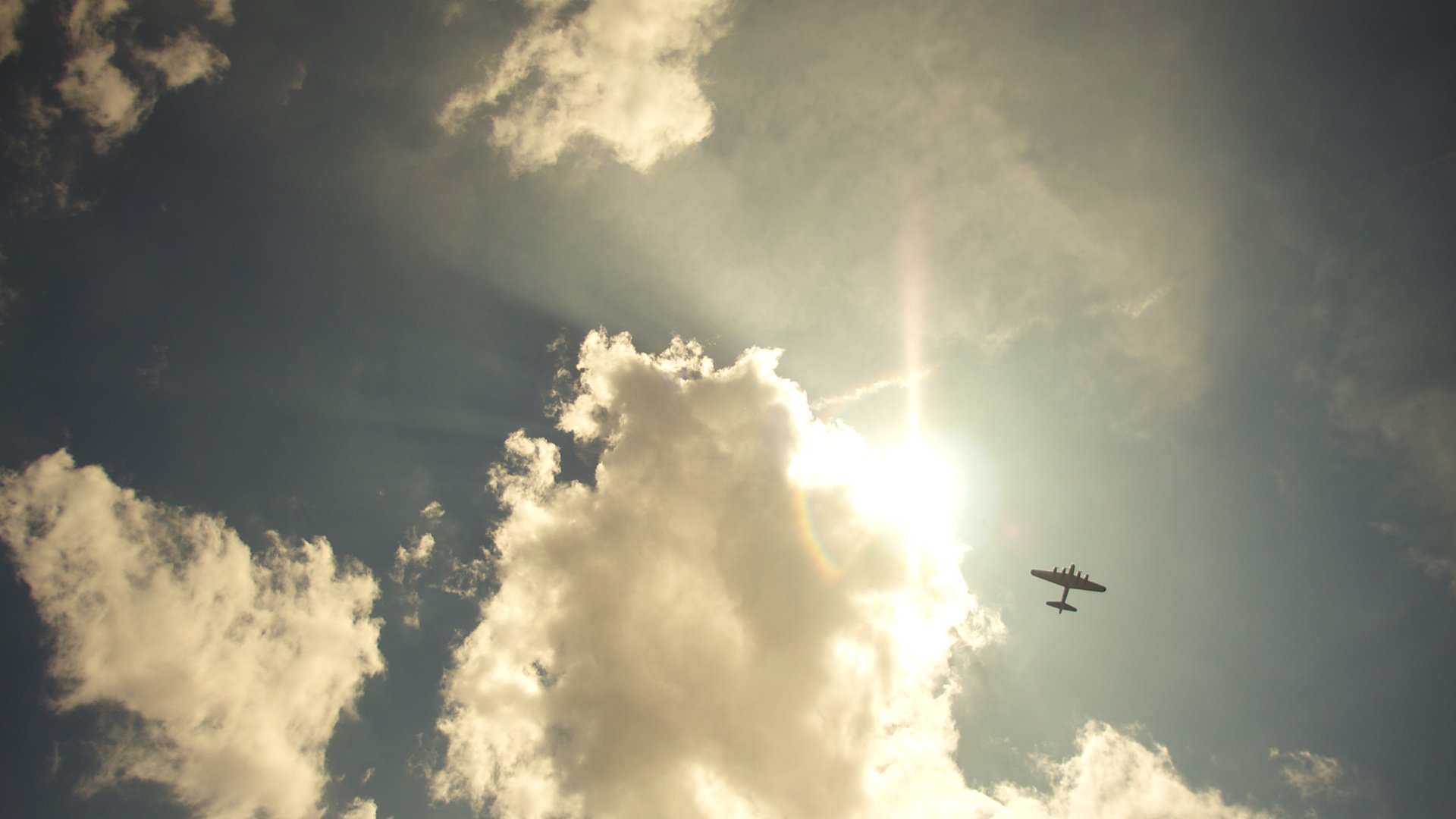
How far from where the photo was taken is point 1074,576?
259ft
